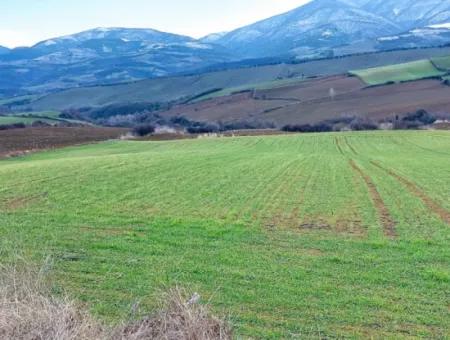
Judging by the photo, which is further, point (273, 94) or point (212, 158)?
point (273, 94)

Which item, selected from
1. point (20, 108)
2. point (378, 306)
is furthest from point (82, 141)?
point (20, 108)

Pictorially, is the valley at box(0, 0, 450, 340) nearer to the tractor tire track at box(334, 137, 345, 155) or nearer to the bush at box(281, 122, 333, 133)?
the tractor tire track at box(334, 137, 345, 155)

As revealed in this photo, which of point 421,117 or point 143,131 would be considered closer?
point 143,131

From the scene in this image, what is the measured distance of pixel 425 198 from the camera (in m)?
23.2

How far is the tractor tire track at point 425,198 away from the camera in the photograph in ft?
64.6

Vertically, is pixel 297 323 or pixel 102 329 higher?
pixel 102 329

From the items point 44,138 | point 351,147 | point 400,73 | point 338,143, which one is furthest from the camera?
point 400,73

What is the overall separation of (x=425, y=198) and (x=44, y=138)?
198 ft

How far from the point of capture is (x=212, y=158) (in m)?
40.9

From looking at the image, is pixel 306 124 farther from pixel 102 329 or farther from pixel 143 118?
pixel 102 329

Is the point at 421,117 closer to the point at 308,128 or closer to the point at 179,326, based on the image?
the point at 308,128

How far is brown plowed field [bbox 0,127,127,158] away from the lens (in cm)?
6336

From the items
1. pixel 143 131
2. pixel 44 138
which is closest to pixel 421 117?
→ pixel 143 131

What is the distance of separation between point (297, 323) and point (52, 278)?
5.76 meters
